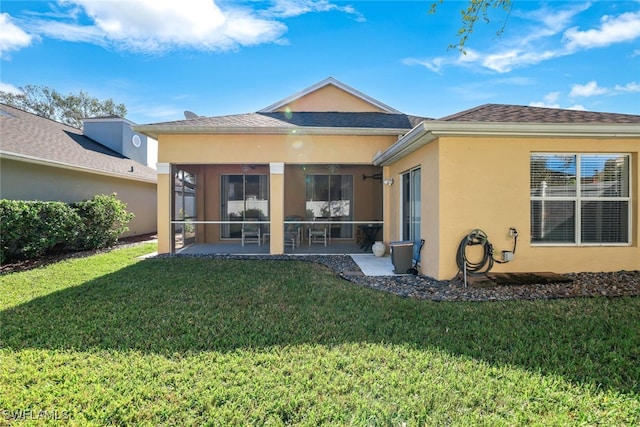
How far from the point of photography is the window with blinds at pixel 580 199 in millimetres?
6051

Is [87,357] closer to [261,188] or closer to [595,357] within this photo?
[595,357]

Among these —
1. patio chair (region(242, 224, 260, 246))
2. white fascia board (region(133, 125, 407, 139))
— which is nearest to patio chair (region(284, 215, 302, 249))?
patio chair (region(242, 224, 260, 246))

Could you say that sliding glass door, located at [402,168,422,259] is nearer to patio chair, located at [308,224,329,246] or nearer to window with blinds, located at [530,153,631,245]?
window with blinds, located at [530,153,631,245]

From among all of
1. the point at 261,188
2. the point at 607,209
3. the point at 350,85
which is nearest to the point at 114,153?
the point at 261,188

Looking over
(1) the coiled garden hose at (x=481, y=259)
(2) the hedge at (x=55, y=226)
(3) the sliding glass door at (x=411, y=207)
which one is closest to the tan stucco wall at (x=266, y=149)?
(3) the sliding glass door at (x=411, y=207)

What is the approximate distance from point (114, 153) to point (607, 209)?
18049mm

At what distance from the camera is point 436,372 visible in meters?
2.86

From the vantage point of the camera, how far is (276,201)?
Answer: 29.9ft

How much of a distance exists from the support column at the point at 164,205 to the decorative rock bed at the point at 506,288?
5.56 m

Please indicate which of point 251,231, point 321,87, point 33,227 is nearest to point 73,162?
point 33,227

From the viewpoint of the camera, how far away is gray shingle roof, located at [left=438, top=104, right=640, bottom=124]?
5.77m

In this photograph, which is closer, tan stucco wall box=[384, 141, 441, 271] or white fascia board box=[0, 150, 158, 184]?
tan stucco wall box=[384, 141, 441, 271]

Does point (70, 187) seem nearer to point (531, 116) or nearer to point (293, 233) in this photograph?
point (293, 233)

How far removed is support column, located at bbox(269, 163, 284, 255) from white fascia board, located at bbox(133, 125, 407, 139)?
3.16 feet
